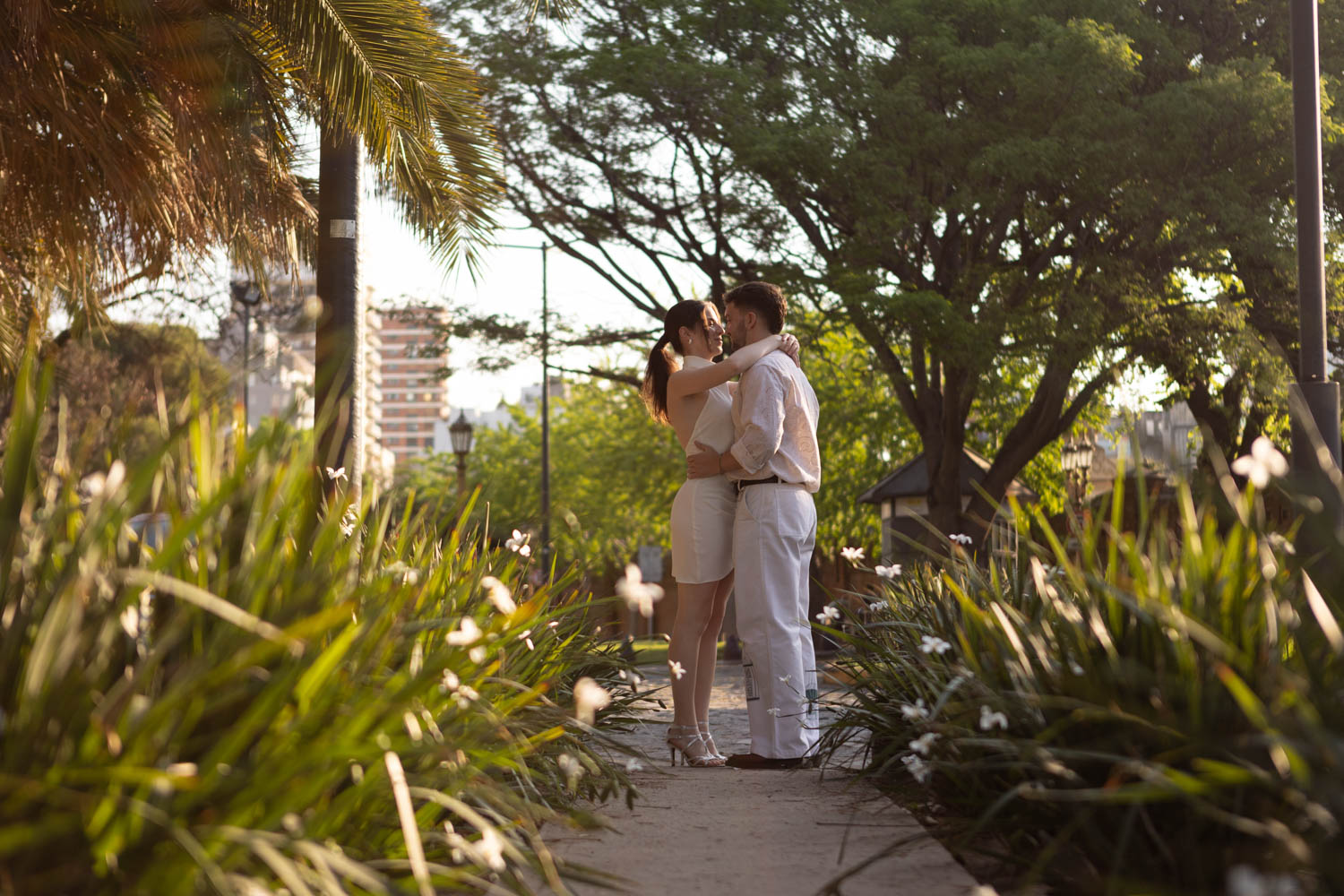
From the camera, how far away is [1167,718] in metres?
2.27

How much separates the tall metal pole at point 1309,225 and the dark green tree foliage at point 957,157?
231 inches

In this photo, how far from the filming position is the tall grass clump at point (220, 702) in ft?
5.92

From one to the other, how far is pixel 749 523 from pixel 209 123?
4542 millimetres

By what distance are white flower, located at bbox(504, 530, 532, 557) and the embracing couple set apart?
0.71 m

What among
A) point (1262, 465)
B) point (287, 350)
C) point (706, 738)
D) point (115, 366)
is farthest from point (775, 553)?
point (115, 366)

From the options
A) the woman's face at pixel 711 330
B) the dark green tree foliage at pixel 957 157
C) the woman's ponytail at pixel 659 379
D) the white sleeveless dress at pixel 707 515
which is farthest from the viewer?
the dark green tree foliage at pixel 957 157

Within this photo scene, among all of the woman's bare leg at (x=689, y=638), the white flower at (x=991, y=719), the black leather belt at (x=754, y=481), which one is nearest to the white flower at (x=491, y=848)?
the white flower at (x=991, y=719)

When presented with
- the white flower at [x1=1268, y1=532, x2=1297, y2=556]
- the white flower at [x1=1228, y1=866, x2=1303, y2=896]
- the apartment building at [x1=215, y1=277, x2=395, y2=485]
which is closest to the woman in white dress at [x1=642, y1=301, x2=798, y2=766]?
the apartment building at [x1=215, y1=277, x2=395, y2=485]

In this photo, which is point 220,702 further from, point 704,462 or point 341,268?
point 341,268

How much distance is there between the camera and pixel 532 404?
56.4 metres

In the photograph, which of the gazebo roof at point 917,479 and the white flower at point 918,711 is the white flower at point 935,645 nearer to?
the white flower at point 918,711

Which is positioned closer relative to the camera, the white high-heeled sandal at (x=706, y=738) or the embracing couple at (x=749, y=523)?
the embracing couple at (x=749, y=523)

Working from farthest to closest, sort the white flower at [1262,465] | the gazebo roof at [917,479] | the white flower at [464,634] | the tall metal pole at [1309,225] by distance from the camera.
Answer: the gazebo roof at [917,479], the tall metal pole at [1309,225], the white flower at [464,634], the white flower at [1262,465]

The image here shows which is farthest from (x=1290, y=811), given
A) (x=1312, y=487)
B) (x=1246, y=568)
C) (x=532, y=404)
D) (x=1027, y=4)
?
(x=532, y=404)
